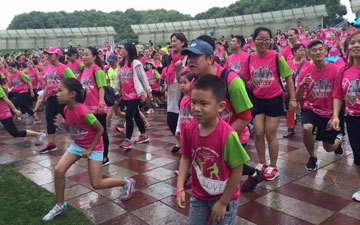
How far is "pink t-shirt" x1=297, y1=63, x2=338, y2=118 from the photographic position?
4.42 metres

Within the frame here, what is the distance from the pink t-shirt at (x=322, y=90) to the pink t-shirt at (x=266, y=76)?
524 millimetres

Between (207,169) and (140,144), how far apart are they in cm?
475

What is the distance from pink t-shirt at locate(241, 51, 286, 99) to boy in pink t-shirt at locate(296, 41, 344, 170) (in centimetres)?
36

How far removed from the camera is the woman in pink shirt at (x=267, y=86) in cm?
430

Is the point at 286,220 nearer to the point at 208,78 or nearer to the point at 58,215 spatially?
the point at 208,78

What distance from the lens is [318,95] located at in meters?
4.50

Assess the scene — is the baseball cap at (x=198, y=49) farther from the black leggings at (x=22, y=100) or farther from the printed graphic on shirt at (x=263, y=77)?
the black leggings at (x=22, y=100)

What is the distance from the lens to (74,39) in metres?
38.1

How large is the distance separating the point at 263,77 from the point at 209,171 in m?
2.47

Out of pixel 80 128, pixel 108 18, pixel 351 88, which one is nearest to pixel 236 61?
pixel 351 88

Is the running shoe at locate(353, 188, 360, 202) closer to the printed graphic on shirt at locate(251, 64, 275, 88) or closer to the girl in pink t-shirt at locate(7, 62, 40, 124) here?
the printed graphic on shirt at locate(251, 64, 275, 88)

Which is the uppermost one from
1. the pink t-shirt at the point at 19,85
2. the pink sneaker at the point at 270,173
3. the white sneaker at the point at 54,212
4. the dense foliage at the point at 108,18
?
the dense foliage at the point at 108,18

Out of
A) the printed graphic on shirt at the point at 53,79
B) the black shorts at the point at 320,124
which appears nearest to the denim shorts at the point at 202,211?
the black shorts at the point at 320,124

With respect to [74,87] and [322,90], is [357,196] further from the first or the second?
[74,87]
